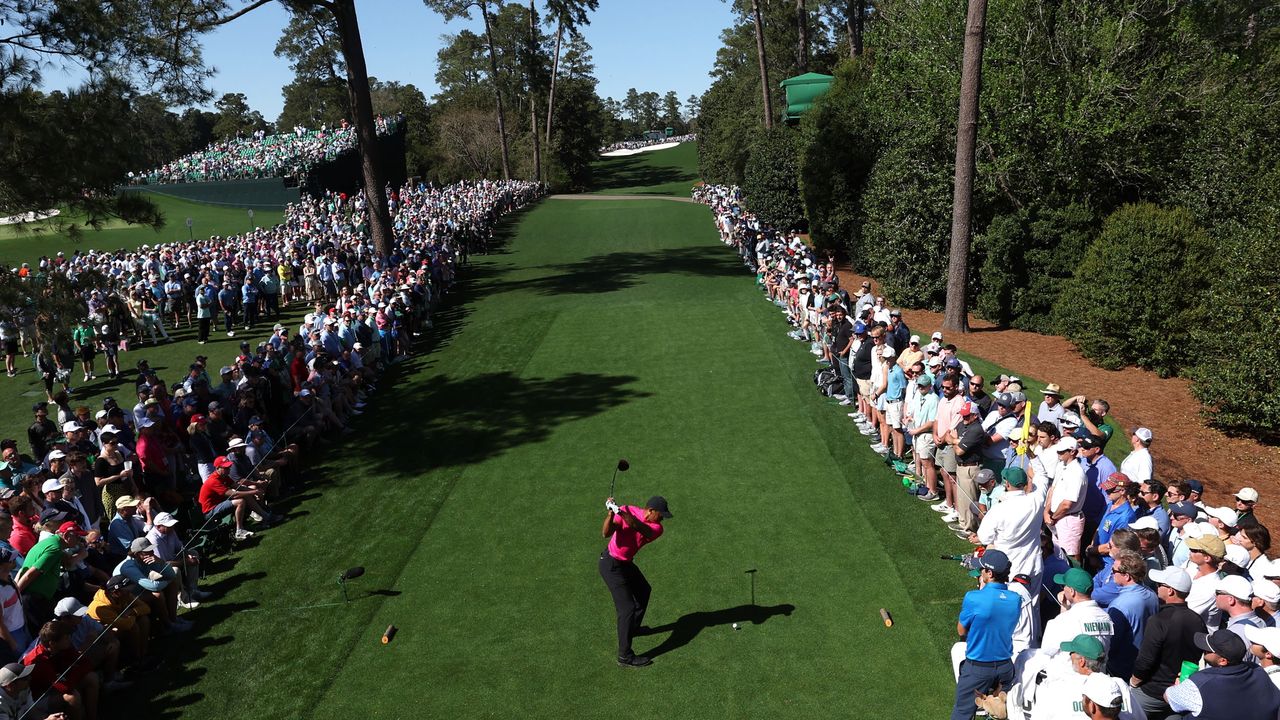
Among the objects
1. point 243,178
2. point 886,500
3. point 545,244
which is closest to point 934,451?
point 886,500

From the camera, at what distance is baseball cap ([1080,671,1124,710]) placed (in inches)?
182

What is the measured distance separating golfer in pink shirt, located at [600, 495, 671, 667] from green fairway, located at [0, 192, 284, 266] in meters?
36.2

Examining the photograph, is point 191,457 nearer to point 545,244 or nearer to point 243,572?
point 243,572

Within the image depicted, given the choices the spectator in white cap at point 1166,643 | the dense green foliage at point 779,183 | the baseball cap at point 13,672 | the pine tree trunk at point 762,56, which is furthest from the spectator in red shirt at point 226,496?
the pine tree trunk at point 762,56

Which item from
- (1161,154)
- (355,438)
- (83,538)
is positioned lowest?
(355,438)

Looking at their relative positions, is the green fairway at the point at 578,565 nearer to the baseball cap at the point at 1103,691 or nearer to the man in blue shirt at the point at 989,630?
the man in blue shirt at the point at 989,630

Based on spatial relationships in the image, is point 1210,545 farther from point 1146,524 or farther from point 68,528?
point 68,528

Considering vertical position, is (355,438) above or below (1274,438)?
above

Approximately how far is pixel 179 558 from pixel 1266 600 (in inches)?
414

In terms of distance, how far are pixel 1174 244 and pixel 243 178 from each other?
144ft

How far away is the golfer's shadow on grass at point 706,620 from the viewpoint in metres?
8.05

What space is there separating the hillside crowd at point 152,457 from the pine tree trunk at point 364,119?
7.42ft

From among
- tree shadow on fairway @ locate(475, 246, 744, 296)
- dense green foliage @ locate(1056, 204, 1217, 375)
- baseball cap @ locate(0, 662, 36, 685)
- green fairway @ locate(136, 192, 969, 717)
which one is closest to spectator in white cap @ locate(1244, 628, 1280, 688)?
green fairway @ locate(136, 192, 969, 717)

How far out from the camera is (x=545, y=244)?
119 feet
